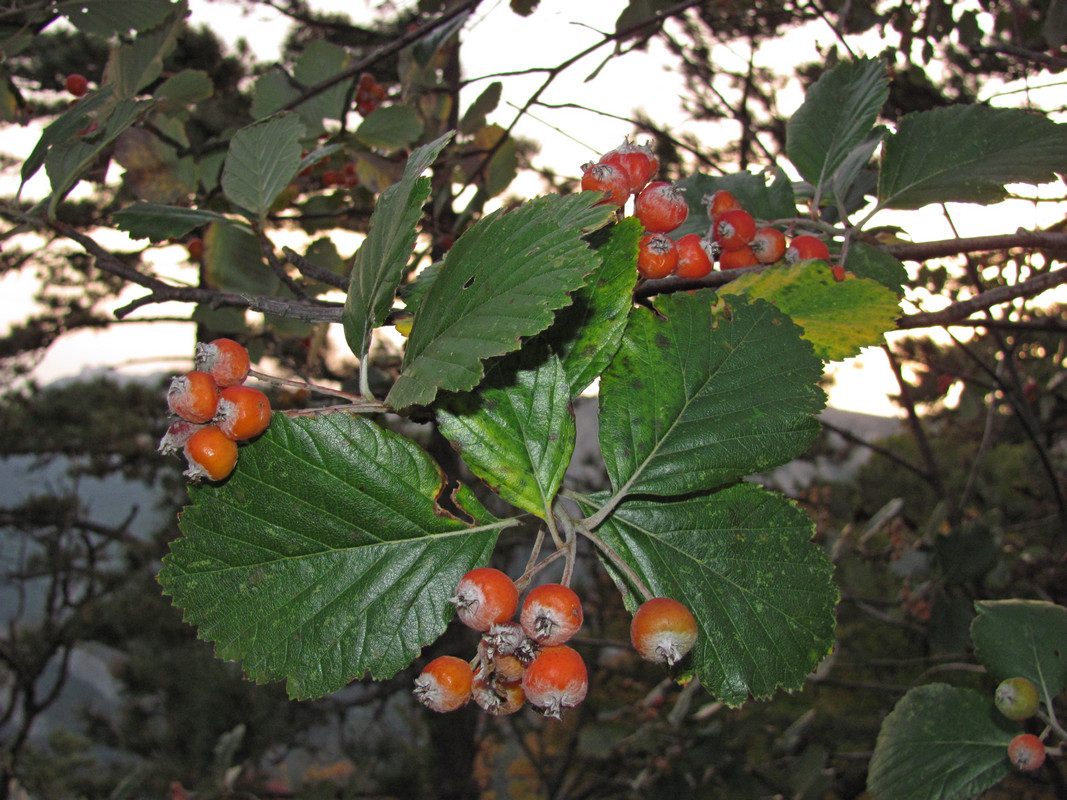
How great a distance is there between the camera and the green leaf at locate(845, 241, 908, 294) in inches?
39.4

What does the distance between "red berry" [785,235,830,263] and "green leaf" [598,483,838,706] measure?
370 mm

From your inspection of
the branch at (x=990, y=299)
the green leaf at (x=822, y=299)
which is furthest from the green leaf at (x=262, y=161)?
the branch at (x=990, y=299)

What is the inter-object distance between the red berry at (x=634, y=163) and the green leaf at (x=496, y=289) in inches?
7.3

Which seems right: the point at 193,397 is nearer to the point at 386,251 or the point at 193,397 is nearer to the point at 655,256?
the point at 386,251

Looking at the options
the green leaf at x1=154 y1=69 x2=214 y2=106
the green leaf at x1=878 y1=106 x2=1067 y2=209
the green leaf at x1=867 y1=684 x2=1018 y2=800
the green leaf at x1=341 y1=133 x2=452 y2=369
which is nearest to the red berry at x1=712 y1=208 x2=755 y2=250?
the green leaf at x1=878 y1=106 x2=1067 y2=209

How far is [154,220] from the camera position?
1157 millimetres

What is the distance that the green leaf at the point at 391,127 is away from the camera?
70.8 inches

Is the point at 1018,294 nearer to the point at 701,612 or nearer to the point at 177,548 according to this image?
the point at 701,612

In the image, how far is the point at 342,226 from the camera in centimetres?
251

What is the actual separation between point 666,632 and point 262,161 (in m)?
1.02

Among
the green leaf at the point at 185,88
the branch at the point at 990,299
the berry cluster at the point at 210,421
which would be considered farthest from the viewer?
the green leaf at the point at 185,88

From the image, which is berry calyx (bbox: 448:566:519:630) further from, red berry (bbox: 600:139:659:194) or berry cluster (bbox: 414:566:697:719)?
red berry (bbox: 600:139:659:194)

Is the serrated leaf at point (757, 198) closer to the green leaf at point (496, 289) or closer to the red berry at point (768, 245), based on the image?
the red berry at point (768, 245)

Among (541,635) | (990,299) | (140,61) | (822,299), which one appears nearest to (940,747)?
(990,299)
